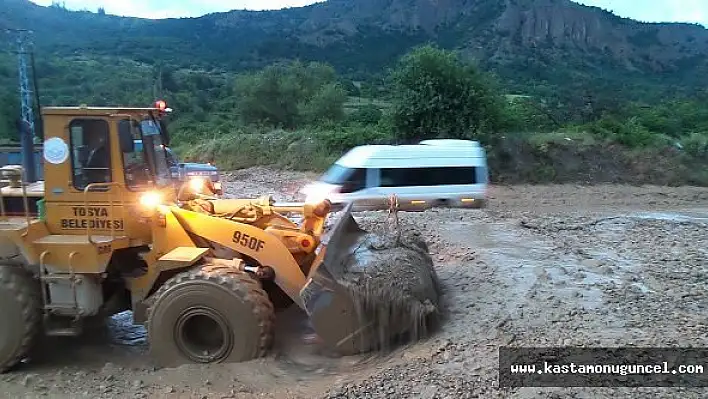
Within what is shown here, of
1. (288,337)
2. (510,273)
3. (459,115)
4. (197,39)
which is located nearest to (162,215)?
(288,337)

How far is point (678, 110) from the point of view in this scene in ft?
111

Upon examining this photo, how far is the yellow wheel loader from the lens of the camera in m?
6.27

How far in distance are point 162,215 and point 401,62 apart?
2093 cm

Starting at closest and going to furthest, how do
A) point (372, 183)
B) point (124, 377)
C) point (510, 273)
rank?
point (124, 377), point (510, 273), point (372, 183)

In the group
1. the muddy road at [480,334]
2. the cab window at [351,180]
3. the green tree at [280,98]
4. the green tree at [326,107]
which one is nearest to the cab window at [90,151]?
the muddy road at [480,334]

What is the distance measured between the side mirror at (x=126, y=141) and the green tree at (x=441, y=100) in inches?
753

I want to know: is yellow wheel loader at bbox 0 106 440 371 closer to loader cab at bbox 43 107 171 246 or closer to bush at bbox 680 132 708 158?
loader cab at bbox 43 107 171 246

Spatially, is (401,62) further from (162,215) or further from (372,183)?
(162,215)

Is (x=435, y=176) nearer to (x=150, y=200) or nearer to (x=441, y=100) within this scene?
(x=441, y=100)

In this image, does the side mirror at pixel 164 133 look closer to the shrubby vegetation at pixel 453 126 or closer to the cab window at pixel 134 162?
the cab window at pixel 134 162

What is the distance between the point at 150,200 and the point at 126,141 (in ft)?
2.13

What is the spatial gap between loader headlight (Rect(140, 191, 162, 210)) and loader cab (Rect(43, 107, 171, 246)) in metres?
0.06

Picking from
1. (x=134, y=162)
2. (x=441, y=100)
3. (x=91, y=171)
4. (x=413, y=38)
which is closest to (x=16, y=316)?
(x=91, y=171)

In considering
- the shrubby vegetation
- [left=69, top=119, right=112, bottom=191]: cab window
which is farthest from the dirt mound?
the shrubby vegetation
